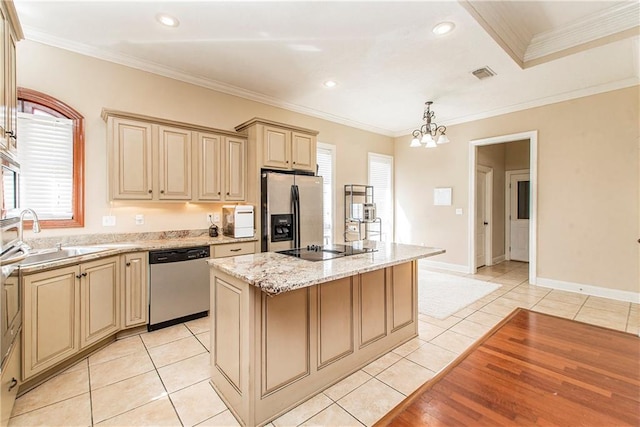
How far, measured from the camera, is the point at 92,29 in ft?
9.12

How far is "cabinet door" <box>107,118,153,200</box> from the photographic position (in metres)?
2.98

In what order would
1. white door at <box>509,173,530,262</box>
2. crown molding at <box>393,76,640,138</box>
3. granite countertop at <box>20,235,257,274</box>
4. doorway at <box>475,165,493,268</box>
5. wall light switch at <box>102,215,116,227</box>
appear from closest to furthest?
granite countertop at <box>20,235,257,274</box>
wall light switch at <box>102,215,116,227</box>
crown molding at <box>393,76,640,138</box>
doorway at <box>475,165,493,268</box>
white door at <box>509,173,530,262</box>

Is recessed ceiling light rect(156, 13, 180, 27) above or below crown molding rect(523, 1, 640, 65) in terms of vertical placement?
below

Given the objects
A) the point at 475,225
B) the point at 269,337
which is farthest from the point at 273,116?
the point at 475,225

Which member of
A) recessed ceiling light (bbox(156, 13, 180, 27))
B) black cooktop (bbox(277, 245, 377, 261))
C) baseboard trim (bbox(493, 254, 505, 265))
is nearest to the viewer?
black cooktop (bbox(277, 245, 377, 261))

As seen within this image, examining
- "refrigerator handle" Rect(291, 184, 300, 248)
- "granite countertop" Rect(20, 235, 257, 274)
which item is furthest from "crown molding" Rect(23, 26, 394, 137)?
"granite countertop" Rect(20, 235, 257, 274)

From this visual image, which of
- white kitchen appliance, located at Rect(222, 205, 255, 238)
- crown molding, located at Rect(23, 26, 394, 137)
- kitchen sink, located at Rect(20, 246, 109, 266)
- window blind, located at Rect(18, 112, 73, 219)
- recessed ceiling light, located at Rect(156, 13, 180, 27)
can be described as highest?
recessed ceiling light, located at Rect(156, 13, 180, 27)

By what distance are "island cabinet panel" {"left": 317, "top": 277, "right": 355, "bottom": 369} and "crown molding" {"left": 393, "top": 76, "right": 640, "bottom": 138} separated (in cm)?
453

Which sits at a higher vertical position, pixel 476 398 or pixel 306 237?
pixel 306 237

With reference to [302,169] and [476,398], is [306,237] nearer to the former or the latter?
[302,169]

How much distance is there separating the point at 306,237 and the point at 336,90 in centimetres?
214

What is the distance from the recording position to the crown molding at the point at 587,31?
2.75 metres

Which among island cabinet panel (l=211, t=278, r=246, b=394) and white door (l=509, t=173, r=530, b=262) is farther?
white door (l=509, t=173, r=530, b=262)

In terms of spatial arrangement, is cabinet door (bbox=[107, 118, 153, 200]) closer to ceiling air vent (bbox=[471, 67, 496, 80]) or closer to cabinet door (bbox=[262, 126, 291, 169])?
cabinet door (bbox=[262, 126, 291, 169])
